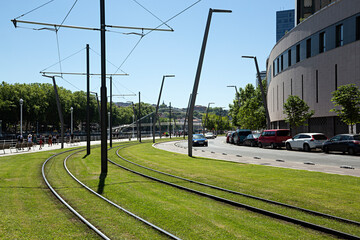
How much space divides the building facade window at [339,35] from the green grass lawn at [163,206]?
964 inches

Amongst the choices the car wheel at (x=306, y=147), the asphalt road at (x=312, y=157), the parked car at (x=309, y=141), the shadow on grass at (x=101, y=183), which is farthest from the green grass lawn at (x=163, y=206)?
the car wheel at (x=306, y=147)

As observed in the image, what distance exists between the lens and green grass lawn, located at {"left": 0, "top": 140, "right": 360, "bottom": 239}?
20.1 ft

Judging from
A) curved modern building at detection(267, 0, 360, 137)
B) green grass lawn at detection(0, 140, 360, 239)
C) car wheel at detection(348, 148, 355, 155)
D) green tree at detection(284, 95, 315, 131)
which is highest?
curved modern building at detection(267, 0, 360, 137)

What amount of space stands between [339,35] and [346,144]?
14.0 meters

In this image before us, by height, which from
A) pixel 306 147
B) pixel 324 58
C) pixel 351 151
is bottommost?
pixel 306 147

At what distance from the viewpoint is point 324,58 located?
118ft

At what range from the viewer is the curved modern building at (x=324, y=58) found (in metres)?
31.6

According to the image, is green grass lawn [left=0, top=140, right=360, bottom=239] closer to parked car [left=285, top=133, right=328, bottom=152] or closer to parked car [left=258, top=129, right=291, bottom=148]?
parked car [left=285, top=133, right=328, bottom=152]

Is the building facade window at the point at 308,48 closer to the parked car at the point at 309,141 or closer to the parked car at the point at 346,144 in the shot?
the parked car at the point at 309,141

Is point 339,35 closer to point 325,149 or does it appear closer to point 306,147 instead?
point 306,147

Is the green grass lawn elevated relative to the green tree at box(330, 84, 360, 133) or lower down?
lower down

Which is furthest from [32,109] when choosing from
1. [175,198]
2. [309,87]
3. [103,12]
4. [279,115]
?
[175,198]

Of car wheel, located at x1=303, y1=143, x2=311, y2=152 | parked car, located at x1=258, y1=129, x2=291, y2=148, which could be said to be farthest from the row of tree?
car wheel, located at x1=303, y1=143, x2=311, y2=152

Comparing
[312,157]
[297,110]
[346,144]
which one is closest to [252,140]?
[297,110]
